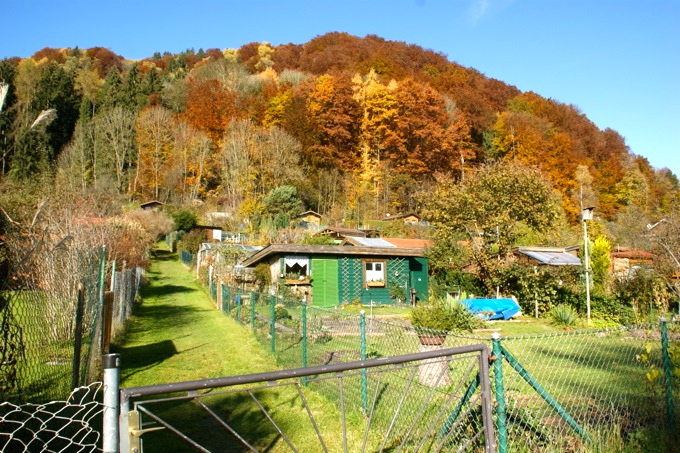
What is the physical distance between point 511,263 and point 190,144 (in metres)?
34.6

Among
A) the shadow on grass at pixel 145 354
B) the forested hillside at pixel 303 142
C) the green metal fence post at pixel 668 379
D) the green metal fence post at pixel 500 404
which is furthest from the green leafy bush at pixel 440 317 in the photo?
the forested hillside at pixel 303 142

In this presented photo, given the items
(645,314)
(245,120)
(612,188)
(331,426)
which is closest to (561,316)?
(645,314)

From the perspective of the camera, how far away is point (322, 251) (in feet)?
70.7

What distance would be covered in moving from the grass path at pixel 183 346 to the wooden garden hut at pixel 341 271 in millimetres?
3706

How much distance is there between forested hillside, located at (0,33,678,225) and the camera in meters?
43.9

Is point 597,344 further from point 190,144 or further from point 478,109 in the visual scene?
point 478,109

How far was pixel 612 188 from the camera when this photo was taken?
54312 mm

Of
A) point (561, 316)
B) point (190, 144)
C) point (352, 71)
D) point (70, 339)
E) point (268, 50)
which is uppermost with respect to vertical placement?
point (268, 50)

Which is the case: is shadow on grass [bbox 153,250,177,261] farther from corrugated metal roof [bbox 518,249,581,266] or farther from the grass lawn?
corrugated metal roof [bbox 518,249,581,266]

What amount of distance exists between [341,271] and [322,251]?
135 centimetres

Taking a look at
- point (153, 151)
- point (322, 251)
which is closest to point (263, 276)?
point (322, 251)

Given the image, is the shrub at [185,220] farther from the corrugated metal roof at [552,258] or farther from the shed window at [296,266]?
the corrugated metal roof at [552,258]

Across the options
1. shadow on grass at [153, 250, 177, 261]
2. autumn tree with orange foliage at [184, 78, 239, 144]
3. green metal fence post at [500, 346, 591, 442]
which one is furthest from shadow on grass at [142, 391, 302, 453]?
autumn tree with orange foliage at [184, 78, 239, 144]

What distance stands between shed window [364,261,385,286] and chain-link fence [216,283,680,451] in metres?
9.81
